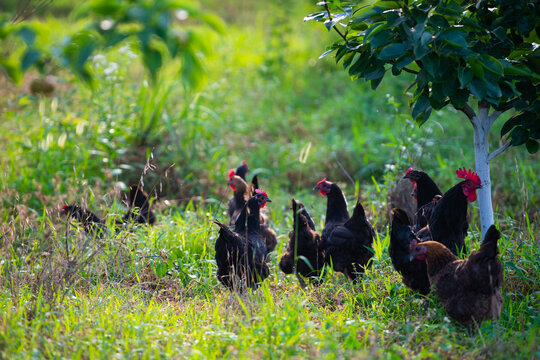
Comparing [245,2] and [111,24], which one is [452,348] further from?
[245,2]

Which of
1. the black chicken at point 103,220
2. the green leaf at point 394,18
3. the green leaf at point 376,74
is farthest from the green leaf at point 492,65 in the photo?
the black chicken at point 103,220

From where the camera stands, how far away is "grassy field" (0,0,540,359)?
128 inches

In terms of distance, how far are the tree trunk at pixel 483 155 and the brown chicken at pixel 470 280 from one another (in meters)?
0.71

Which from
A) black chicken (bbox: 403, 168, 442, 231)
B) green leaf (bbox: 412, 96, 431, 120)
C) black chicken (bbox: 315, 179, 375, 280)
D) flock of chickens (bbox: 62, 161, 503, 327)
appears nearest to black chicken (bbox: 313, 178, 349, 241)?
flock of chickens (bbox: 62, 161, 503, 327)

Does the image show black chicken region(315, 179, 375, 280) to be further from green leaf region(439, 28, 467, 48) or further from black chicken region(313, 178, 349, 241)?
green leaf region(439, 28, 467, 48)

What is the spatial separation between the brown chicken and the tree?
973 mm

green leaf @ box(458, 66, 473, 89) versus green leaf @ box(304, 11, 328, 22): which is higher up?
green leaf @ box(304, 11, 328, 22)

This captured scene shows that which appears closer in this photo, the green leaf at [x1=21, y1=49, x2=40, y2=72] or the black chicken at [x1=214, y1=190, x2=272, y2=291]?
the green leaf at [x1=21, y1=49, x2=40, y2=72]

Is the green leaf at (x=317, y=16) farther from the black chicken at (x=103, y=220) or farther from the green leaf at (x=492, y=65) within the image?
the black chicken at (x=103, y=220)

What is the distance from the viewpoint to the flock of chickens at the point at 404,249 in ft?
11.1

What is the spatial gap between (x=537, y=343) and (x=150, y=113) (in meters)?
5.69

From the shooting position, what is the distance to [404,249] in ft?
12.9

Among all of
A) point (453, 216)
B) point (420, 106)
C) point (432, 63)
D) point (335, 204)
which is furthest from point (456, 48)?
point (335, 204)

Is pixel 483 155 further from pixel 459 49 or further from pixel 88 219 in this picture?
pixel 88 219
